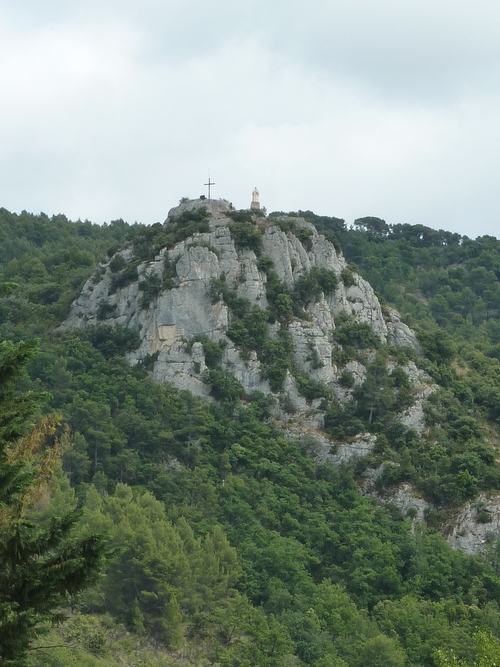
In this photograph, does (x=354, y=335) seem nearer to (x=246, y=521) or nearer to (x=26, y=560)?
(x=246, y=521)

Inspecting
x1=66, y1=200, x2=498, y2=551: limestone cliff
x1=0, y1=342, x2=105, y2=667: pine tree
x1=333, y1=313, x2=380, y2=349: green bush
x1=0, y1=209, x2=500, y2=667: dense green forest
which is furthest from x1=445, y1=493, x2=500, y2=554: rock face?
x1=0, y1=342, x2=105, y2=667: pine tree

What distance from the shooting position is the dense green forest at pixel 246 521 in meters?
44.0

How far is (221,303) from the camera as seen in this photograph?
63688 mm

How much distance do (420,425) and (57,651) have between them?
29074 millimetres

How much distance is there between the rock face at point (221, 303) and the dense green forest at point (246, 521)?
1389 mm

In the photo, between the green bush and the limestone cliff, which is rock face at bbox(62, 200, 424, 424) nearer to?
the limestone cliff

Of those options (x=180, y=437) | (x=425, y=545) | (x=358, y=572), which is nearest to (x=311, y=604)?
(x=358, y=572)

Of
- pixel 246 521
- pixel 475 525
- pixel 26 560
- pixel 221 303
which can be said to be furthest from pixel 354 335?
pixel 26 560

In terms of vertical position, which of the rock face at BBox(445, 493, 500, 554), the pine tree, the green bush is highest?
the green bush

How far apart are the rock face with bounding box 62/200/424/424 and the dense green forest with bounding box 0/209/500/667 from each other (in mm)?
1389

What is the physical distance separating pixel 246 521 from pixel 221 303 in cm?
1473

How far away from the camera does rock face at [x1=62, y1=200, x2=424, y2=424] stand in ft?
204

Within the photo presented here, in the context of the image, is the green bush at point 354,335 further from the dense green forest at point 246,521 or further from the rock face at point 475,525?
the rock face at point 475,525

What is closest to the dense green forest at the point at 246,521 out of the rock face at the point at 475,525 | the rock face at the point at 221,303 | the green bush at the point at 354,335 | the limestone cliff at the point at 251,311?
the rock face at the point at 475,525
